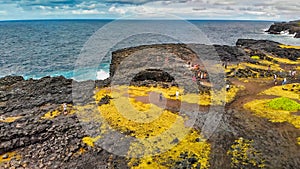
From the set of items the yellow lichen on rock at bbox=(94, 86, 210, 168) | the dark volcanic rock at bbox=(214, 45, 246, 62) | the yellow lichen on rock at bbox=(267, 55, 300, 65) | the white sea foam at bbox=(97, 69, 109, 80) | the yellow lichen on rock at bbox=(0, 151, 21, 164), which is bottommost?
the white sea foam at bbox=(97, 69, 109, 80)

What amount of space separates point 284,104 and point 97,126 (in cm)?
2205

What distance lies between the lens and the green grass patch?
29922 millimetres

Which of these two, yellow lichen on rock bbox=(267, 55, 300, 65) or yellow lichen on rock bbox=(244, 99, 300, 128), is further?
yellow lichen on rock bbox=(267, 55, 300, 65)

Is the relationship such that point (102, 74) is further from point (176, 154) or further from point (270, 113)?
point (176, 154)

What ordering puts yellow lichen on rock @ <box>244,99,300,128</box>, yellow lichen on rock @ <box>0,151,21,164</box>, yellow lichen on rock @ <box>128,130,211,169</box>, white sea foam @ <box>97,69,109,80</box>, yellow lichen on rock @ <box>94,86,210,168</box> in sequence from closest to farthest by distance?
yellow lichen on rock @ <box>128,130,211,169</box> → yellow lichen on rock @ <box>0,151,21,164</box> → yellow lichen on rock @ <box>94,86,210,168</box> → yellow lichen on rock @ <box>244,99,300,128</box> → white sea foam @ <box>97,69,109,80</box>

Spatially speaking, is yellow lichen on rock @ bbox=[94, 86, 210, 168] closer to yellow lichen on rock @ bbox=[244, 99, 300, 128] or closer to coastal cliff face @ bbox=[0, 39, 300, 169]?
coastal cliff face @ bbox=[0, 39, 300, 169]

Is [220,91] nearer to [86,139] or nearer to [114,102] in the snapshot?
[114,102]

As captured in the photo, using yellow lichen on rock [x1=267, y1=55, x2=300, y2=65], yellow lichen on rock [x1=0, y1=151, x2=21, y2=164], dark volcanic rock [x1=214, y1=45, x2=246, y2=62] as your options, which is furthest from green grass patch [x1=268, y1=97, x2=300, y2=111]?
yellow lichen on rock [x1=267, y1=55, x2=300, y2=65]

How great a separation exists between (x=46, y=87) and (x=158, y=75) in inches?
698

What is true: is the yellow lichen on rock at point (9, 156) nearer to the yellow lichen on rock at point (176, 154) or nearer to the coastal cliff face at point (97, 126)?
the coastal cliff face at point (97, 126)

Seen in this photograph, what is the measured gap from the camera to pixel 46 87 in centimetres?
3553

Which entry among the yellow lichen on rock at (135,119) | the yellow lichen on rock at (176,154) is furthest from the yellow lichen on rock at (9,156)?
the yellow lichen on rock at (176,154)

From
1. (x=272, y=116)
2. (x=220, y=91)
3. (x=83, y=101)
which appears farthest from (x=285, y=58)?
(x=83, y=101)

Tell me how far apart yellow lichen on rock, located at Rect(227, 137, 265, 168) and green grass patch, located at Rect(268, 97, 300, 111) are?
31.7ft
